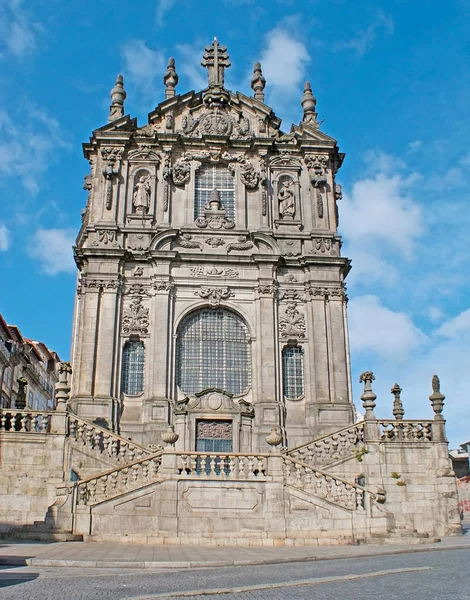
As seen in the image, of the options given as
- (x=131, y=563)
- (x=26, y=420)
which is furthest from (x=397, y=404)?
(x=131, y=563)

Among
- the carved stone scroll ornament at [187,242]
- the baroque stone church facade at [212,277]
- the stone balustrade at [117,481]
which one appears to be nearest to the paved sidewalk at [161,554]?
the stone balustrade at [117,481]

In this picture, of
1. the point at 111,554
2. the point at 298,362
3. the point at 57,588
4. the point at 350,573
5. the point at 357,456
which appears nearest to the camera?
the point at 57,588

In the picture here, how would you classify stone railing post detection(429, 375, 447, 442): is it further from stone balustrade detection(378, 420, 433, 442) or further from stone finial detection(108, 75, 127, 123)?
stone finial detection(108, 75, 127, 123)

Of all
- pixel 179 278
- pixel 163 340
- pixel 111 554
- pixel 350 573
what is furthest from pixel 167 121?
pixel 350 573

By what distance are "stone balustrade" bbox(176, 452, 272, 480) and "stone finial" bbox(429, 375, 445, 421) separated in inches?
259

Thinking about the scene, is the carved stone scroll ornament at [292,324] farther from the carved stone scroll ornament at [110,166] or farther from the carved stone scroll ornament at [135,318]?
the carved stone scroll ornament at [110,166]

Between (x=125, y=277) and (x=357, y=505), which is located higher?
(x=125, y=277)

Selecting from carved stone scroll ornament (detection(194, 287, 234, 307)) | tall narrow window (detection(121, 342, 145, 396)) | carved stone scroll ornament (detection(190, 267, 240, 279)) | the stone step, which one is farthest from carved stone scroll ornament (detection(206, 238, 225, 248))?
the stone step

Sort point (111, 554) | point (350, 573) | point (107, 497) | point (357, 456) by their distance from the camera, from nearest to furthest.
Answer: point (350, 573), point (111, 554), point (107, 497), point (357, 456)

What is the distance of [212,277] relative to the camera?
86.5 feet

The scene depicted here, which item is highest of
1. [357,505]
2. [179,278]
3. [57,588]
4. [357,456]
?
[179,278]

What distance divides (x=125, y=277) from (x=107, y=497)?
10.6 m

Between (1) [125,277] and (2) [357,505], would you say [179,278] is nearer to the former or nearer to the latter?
(1) [125,277]

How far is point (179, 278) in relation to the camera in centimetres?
2617
